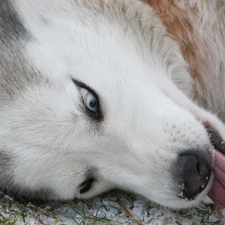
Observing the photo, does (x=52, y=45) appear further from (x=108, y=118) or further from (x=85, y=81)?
(x=108, y=118)

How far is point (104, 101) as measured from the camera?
238 cm

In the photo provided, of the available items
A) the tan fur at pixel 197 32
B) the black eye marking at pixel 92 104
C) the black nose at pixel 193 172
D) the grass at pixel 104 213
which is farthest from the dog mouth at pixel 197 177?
the tan fur at pixel 197 32

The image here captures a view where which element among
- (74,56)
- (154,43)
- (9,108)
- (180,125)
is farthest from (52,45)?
(180,125)

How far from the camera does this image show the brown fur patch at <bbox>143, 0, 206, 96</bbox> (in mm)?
2709

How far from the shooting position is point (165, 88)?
253cm

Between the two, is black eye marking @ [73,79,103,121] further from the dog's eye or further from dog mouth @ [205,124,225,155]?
dog mouth @ [205,124,225,155]

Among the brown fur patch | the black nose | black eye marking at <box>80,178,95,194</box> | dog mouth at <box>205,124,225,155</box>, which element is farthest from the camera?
the brown fur patch

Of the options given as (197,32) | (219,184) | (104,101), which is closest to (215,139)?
(219,184)

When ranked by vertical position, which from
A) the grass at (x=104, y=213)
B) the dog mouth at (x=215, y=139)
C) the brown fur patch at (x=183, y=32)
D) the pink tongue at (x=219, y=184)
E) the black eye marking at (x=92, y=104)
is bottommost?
the grass at (x=104, y=213)

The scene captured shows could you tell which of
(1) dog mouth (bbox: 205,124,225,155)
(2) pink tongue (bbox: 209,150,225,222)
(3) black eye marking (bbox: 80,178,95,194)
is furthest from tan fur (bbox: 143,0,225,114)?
(3) black eye marking (bbox: 80,178,95,194)

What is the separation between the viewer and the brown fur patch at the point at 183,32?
271 cm

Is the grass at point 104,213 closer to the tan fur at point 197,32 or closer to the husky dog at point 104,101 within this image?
the husky dog at point 104,101

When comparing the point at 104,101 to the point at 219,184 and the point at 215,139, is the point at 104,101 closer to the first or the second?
the point at 215,139

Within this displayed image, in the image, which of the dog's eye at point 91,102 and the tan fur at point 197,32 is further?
the tan fur at point 197,32
